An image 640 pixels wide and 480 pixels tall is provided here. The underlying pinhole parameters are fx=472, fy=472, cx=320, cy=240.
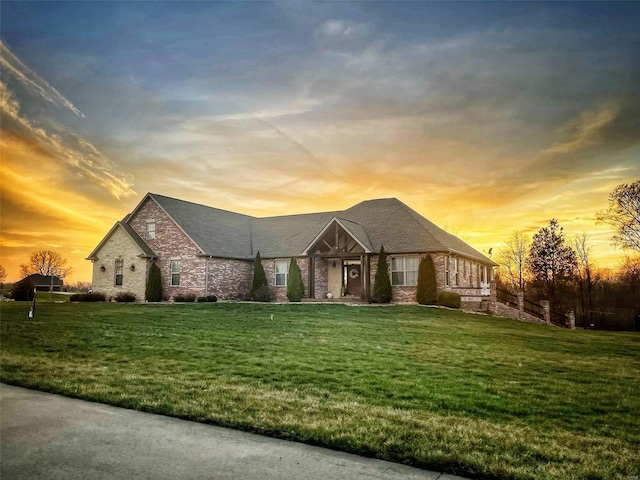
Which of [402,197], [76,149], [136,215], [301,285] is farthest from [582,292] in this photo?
[76,149]

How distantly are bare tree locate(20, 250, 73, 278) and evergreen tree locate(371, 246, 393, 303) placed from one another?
18.5m

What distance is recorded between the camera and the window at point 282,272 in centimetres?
3192

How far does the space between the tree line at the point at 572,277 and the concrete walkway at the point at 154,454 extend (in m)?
33.3

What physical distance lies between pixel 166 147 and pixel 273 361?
1061cm

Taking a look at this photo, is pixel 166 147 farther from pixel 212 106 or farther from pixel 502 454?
pixel 502 454

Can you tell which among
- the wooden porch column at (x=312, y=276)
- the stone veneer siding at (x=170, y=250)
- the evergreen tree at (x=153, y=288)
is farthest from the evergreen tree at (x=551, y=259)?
the evergreen tree at (x=153, y=288)

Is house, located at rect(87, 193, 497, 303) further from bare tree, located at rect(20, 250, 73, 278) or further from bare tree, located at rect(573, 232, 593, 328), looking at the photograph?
bare tree, located at rect(573, 232, 593, 328)

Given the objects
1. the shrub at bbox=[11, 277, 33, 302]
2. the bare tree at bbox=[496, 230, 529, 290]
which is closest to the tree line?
the bare tree at bbox=[496, 230, 529, 290]

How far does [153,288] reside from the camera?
3083 centimetres

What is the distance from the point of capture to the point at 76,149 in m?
13.9

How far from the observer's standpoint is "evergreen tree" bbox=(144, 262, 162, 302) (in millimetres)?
30844

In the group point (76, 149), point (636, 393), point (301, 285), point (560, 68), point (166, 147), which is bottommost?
point (636, 393)

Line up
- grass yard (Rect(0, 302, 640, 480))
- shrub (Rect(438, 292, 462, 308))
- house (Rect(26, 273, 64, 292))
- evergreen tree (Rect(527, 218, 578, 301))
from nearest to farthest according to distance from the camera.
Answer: grass yard (Rect(0, 302, 640, 480)) → shrub (Rect(438, 292, 462, 308)) → house (Rect(26, 273, 64, 292)) → evergreen tree (Rect(527, 218, 578, 301))

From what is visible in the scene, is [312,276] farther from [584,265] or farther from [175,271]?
[584,265]
